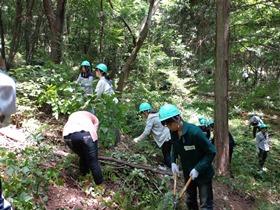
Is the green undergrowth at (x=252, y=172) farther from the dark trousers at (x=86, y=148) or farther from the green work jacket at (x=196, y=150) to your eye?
the dark trousers at (x=86, y=148)

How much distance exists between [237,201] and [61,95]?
4125 millimetres

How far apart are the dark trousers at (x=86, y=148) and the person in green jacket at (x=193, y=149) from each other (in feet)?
3.83

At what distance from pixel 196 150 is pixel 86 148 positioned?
1.57m

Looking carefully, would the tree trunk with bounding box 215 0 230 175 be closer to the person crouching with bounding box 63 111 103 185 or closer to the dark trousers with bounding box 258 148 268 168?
the dark trousers with bounding box 258 148 268 168

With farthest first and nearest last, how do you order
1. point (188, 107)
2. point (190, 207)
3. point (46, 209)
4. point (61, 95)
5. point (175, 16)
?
point (175, 16) < point (188, 107) < point (61, 95) < point (190, 207) < point (46, 209)

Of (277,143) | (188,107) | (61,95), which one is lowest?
(277,143)

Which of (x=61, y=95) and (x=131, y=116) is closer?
(x=61, y=95)

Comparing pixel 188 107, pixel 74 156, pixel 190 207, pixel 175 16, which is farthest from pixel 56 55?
pixel 175 16

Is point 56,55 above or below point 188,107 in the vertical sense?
above

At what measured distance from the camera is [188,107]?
1792 cm

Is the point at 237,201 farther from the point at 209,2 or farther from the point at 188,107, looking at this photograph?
the point at 188,107

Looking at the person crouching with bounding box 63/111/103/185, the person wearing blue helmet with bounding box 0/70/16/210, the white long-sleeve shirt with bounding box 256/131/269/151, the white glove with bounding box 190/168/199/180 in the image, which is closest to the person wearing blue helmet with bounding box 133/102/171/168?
the person crouching with bounding box 63/111/103/185

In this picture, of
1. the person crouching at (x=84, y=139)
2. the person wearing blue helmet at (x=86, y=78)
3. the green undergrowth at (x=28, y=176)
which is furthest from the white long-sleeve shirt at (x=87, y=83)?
the person crouching at (x=84, y=139)

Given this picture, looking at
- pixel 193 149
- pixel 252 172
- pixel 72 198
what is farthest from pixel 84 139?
pixel 252 172
